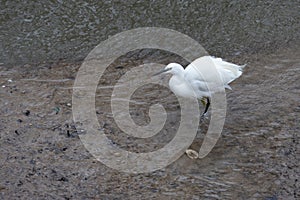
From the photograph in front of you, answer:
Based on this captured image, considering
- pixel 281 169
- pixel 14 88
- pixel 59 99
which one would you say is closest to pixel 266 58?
pixel 281 169

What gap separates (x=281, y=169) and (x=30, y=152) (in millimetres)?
1888

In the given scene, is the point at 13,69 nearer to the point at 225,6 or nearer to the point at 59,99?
the point at 59,99

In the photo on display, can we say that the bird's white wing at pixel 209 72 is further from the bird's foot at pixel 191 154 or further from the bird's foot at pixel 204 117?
the bird's foot at pixel 191 154

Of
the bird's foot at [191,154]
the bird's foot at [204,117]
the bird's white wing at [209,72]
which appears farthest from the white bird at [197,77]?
the bird's foot at [191,154]

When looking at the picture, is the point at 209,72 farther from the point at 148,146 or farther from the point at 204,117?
the point at 148,146

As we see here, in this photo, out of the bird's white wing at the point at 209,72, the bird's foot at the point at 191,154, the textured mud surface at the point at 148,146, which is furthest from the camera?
the bird's white wing at the point at 209,72

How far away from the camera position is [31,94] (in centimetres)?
488

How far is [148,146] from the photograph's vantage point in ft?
14.0

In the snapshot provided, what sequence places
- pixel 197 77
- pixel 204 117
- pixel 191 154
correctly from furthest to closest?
pixel 204 117 < pixel 197 77 < pixel 191 154

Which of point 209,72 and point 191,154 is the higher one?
point 209,72

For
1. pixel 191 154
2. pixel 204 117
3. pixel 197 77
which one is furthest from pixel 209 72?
pixel 191 154

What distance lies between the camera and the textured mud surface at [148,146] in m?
3.81

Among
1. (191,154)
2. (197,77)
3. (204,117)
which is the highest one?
(197,77)

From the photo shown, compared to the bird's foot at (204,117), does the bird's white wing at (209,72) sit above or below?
above
